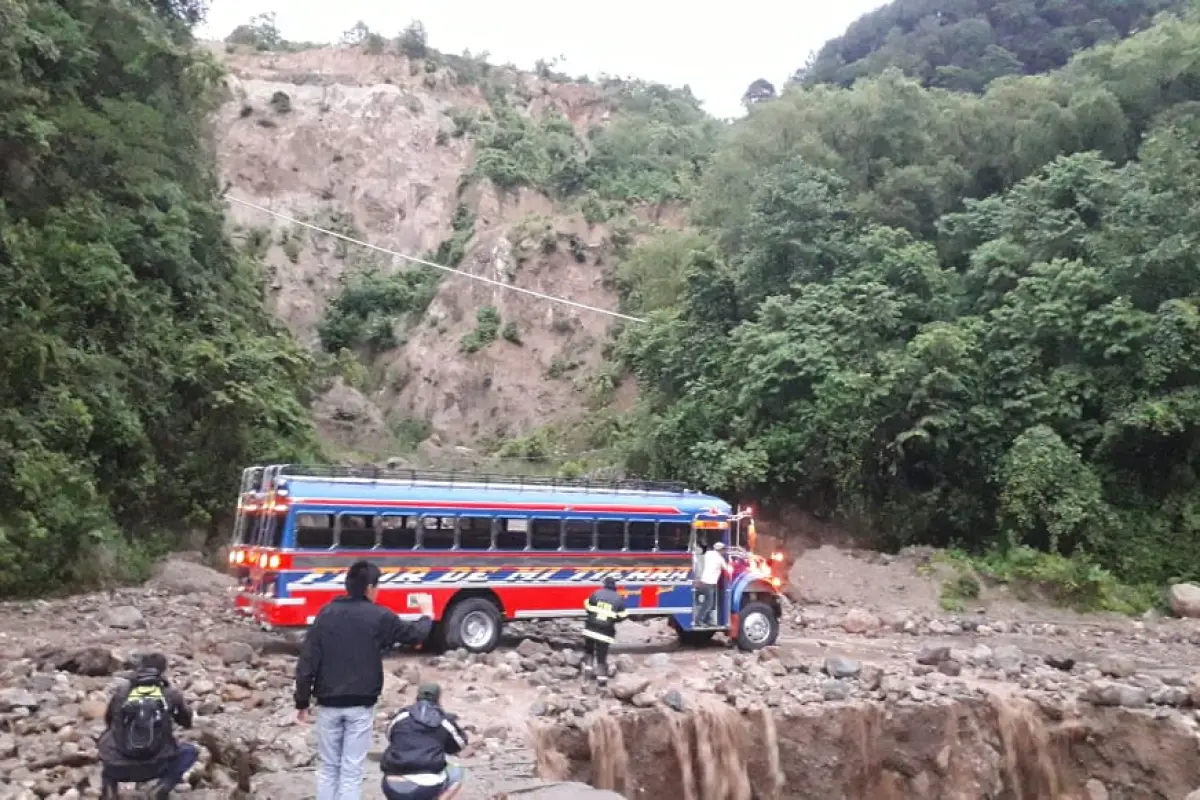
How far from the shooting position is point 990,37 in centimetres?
6875

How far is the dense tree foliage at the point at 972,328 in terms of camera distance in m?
22.1

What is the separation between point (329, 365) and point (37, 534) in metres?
29.8

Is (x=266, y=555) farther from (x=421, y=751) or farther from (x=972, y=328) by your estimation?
(x=972, y=328)

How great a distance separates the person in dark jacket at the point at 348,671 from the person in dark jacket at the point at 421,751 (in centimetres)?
46

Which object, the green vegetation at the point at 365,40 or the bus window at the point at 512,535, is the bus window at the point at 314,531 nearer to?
the bus window at the point at 512,535

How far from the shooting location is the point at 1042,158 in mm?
30672

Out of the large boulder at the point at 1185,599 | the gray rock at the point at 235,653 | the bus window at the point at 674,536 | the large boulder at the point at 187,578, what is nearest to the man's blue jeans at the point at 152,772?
the gray rock at the point at 235,653

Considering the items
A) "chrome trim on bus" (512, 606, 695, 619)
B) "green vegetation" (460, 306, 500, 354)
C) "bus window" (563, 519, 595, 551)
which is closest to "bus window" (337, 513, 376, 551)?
"chrome trim on bus" (512, 606, 695, 619)

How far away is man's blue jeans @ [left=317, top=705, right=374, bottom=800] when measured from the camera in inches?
241

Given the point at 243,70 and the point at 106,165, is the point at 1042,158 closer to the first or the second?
the point at 106,165

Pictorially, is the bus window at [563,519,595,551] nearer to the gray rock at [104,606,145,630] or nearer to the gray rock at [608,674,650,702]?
the gray rock at [608,674,650,702]

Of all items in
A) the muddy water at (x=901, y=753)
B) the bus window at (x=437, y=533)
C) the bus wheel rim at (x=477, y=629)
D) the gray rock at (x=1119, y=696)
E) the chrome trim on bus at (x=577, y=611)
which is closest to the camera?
the muddy water at (x=901, y=753)

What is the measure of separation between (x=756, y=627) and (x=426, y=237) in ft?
159

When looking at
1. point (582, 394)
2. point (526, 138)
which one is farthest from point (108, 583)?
point (526, 138)
